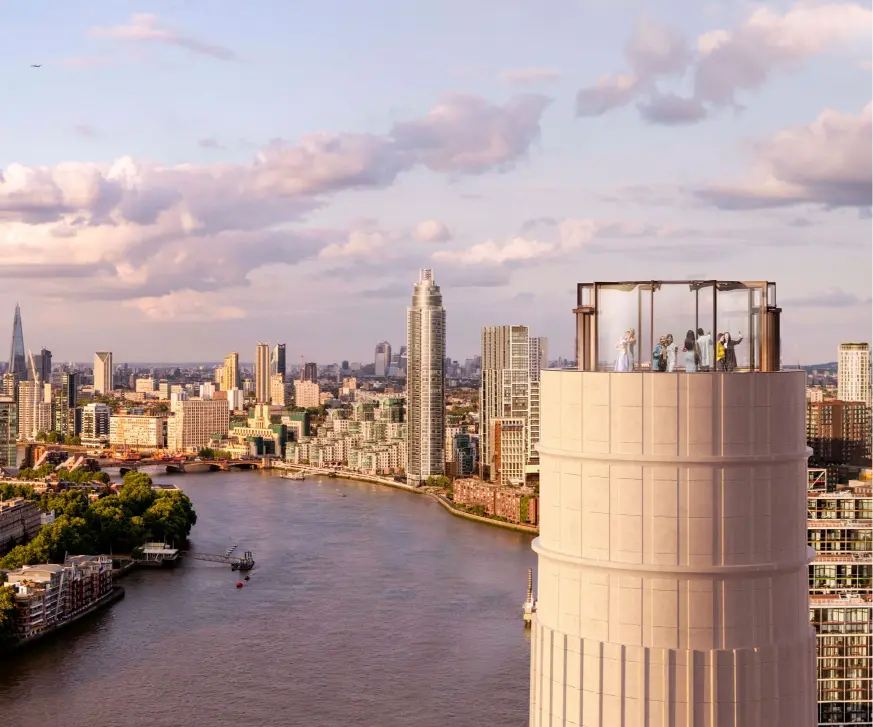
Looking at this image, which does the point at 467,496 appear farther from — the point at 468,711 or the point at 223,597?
the point at 468,711

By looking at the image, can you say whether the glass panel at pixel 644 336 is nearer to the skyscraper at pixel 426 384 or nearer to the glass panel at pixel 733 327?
the glass panel at pixel 733 327

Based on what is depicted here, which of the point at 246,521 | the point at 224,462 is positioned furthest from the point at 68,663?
the point at 224,462

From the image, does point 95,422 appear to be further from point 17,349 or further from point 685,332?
point 685,332

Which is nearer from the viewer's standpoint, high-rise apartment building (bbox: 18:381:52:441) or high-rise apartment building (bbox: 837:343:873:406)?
high-rise apartment building (bbox: 837:343:873:406)

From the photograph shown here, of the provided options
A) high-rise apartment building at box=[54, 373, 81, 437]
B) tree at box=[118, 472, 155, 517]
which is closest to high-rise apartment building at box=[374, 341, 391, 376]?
high-rise apartment building at box=[54, 373, 81, 437]

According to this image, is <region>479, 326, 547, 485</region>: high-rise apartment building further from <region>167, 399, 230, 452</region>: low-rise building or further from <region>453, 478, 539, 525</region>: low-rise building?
<region>167, 399, 230, 452</region>: low-rise building

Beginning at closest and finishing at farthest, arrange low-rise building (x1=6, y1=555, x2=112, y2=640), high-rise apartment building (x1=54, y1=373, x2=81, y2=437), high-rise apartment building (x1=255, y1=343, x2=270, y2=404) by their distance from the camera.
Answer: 1. low-rise building (x1=6, y1=555, x2=112, y2=640)
2. high-rise apartment building (x1=54, y1=373, x2=81, y2=437)
3. high-rise apartment building (x1=255, y1=343, x2=270, y2=404)

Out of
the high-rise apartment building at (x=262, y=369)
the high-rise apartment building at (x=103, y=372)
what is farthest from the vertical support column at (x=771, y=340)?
the high-rise apartment building at (x=103, y=372)
